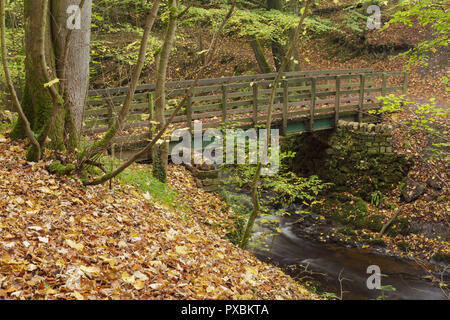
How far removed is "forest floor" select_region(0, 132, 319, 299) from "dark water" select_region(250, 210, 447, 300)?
2.66m

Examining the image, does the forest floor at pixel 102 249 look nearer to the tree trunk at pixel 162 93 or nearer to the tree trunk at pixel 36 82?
the tree trunk at pixel 36 82

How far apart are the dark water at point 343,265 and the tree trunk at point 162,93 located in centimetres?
279

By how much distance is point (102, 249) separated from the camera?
4344 millimetres

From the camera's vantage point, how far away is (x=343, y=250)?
10.8 metres

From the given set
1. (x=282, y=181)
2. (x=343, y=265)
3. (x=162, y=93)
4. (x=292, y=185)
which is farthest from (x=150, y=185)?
(x=343, y=265)

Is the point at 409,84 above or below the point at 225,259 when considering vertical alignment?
above

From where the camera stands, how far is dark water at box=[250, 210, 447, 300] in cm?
865

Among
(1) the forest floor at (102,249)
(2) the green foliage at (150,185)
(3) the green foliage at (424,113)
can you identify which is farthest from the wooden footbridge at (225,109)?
(3) the green foliage at (424,113)

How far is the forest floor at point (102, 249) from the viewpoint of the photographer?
3561 millimetres
